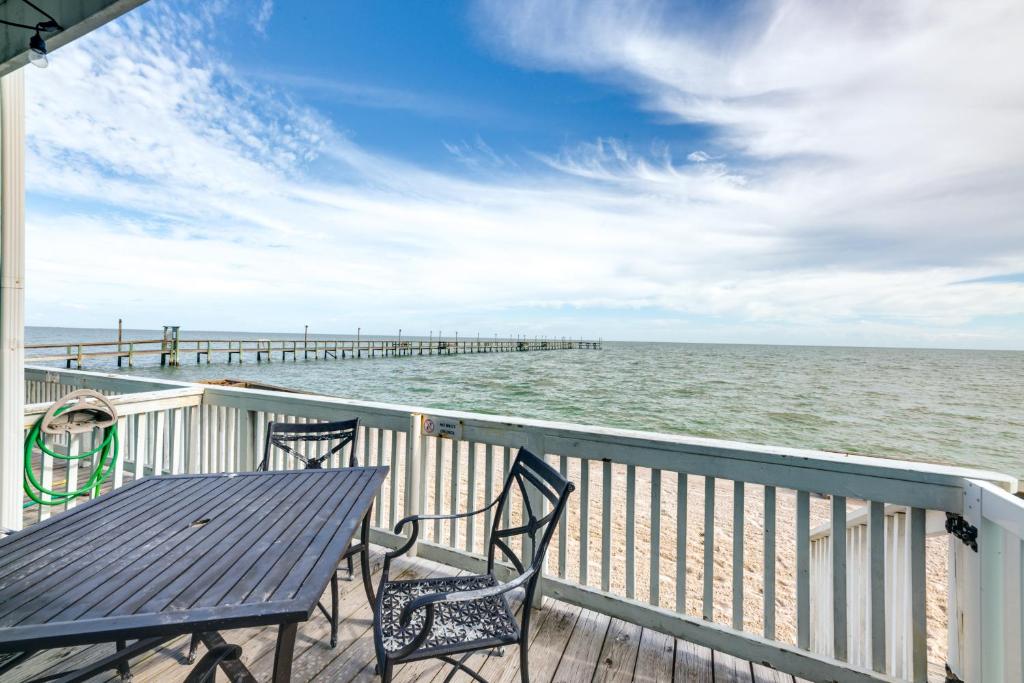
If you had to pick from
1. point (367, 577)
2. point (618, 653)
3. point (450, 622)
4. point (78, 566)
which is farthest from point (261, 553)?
point (618, 653)

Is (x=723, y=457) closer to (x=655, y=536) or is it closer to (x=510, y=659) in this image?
(x=655, y=536)

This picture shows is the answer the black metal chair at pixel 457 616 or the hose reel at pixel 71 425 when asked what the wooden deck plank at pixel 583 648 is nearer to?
the black metal chair at pixel 457 616

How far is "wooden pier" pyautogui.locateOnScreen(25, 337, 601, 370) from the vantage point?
1019 inches

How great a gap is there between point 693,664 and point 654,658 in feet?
0.54

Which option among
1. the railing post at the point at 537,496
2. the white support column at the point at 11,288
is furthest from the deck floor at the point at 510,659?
the white support column at the point at 11,288

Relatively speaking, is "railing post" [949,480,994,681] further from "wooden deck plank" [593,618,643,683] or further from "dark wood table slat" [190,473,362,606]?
"dark wood table slat" [190,473,362,606]

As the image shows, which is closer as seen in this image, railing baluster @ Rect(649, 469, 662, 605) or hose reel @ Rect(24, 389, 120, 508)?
railing baluster @ Rect(649, 469, 662, 605)

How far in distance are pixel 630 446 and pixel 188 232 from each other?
1975cm

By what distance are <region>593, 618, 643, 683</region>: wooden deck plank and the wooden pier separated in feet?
86.9

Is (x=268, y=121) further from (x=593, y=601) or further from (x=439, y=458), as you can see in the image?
(x=593, y=601)

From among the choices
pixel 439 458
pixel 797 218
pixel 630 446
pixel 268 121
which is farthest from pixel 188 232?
pixel 797 218

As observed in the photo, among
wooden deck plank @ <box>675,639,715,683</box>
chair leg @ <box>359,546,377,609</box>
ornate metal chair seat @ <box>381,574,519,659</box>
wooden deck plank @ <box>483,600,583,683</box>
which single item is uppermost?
ornate metal chair seat @ <box>381,574,519,659</box>

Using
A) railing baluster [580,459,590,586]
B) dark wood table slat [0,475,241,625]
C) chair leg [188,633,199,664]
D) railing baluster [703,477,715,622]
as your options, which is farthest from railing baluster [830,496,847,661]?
chair leg [188,633,199,664]

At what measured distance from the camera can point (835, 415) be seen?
1800 centimetres
